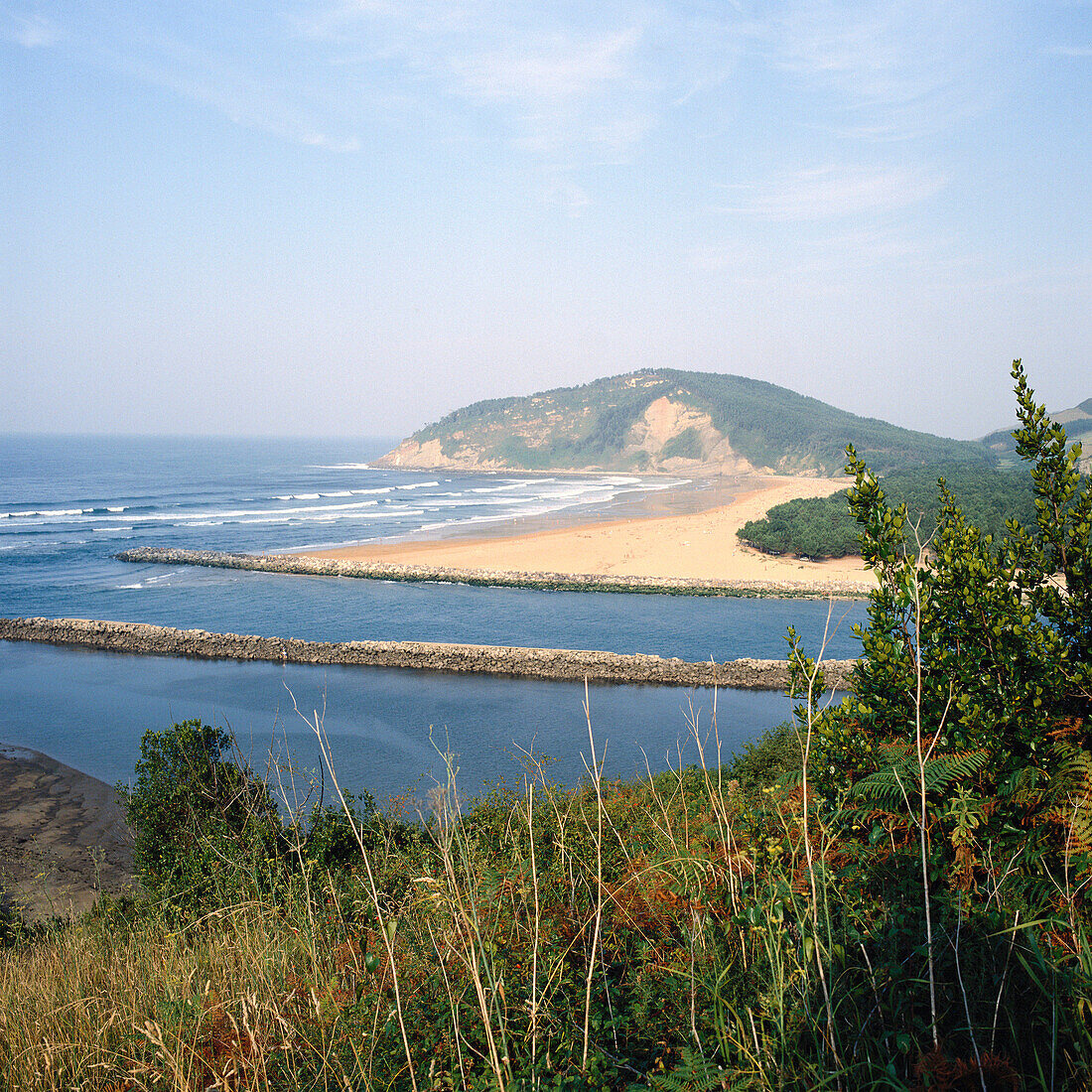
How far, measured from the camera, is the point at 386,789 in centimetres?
1461

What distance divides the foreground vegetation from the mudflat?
27.3 ft

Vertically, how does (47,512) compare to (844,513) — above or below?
above

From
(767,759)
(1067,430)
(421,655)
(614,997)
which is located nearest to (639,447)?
(1067,430)

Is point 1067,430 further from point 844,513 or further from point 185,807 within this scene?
point 185,807

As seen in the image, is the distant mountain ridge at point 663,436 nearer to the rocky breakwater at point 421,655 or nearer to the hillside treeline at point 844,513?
the hillside treeline at point 844,513

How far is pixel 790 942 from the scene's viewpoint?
78.2 inches

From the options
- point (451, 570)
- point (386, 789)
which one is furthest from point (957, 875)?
point (451, 570)

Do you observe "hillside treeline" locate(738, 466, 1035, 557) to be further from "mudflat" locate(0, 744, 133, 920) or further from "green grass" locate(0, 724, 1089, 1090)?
"green grass" locate(0, 724, 1089, 1090)

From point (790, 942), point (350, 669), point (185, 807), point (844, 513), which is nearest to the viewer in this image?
point (790, 942)

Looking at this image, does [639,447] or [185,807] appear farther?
[639,447]

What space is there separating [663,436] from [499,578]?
11052cm

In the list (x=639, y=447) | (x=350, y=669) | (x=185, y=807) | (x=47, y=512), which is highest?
(x=639, y=447)

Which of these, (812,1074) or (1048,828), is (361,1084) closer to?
(812,1074)

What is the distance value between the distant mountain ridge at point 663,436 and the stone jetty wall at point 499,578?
260 feet
